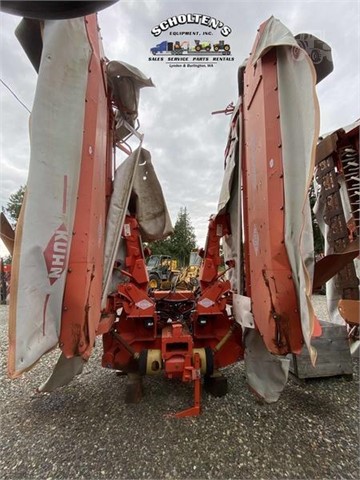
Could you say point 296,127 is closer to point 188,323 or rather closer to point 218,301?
point 218,301

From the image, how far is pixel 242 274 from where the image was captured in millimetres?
2479

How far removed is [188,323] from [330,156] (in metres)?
2.45

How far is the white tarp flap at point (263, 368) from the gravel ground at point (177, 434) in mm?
176

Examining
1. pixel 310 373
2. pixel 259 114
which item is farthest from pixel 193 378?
pixel 259 114

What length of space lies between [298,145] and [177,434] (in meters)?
2.32

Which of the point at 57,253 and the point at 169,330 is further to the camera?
the point at 169,330

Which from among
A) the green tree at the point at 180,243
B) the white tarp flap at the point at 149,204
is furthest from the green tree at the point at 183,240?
the white tarp flap at the point at 149,204

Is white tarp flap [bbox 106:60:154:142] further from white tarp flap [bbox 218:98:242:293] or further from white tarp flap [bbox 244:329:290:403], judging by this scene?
white tarp flap [bbox 244:329:290:403]

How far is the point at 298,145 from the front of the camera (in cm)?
162

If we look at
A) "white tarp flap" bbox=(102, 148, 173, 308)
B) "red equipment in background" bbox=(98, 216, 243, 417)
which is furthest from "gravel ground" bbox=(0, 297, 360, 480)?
"white tarp flap" bbox=(102, 148, 173, 308)

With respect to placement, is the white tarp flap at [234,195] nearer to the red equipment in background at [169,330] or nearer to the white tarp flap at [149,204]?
the red equipment in background at [169,330]

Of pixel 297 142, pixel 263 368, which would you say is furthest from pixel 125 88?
pixel 263 368

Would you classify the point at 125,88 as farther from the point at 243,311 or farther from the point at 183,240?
the point at 183,240

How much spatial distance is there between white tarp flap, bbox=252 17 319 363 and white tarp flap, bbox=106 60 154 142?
1.18m
